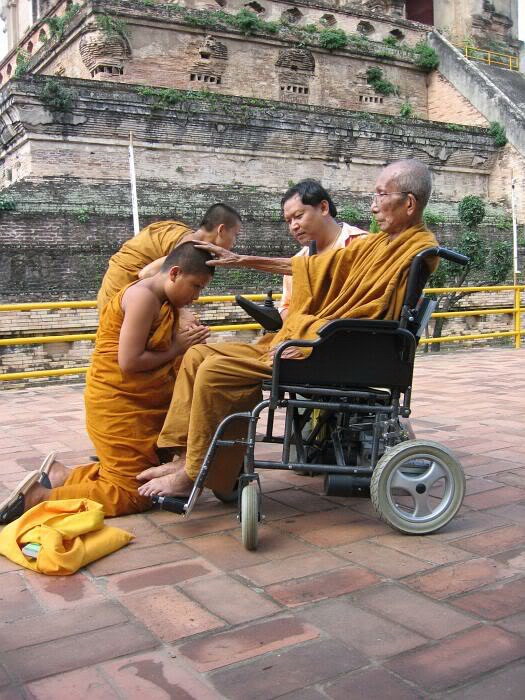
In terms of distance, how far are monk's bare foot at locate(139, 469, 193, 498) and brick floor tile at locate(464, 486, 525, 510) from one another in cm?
122

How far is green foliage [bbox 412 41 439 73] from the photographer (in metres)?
24.0

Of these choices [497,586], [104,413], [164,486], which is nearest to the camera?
[497,586]

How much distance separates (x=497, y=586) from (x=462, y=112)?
23316 millimetres

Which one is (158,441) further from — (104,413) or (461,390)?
(461,390)

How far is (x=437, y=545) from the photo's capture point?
274 centimetres

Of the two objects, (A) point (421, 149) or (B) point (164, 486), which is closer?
(B) point (164, 486)

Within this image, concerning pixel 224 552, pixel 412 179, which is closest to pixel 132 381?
pixel 224 552

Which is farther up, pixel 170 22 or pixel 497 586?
pixel 170 22

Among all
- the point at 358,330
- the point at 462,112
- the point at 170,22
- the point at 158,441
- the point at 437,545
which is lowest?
the point at 437,545

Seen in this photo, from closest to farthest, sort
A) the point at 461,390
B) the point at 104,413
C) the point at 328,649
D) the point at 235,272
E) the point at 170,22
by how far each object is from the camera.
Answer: the point at 328,649, the point at 104,413, the point at 461,390, the point at 235,272, the point at 170,22

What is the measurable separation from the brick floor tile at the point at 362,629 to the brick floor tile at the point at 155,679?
1.39 feet

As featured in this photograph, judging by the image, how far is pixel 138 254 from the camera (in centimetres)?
407

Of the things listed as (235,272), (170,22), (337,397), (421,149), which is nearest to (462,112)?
(421,149)

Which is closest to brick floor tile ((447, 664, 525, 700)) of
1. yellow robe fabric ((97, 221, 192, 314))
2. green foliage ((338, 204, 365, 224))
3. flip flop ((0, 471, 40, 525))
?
flip flop ((0, 471, 40, 525))
